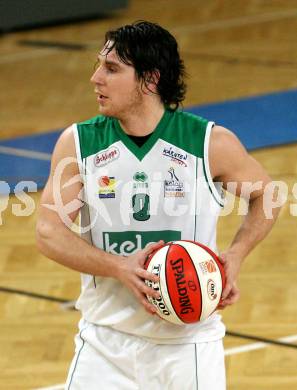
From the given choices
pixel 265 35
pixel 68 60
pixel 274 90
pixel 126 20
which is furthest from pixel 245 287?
pixel 126 20

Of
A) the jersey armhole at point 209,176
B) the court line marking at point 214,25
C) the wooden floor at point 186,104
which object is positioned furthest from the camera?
the court line marking at point 214,25

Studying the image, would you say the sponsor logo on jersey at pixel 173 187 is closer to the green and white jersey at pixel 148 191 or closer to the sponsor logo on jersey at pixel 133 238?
the green and white jersey at pixel 148 191

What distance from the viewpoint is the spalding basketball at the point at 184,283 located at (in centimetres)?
395

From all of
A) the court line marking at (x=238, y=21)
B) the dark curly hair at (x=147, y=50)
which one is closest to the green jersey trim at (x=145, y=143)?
the dark curly hair at (x=147, y=50)

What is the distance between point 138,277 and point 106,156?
0.51 metres

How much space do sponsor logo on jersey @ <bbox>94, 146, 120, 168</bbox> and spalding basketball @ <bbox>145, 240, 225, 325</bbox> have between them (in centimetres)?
41

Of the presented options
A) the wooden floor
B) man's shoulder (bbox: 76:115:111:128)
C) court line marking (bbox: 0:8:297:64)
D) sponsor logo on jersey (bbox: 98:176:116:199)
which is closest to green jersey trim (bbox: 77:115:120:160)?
man's shoulder (bbox: 76:115:111:128)

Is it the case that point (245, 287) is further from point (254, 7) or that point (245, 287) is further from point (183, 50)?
point (254, 7)

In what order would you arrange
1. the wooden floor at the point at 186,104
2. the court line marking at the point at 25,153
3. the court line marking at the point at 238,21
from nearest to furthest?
the wooden floor at the point at 186,104 < the court line marking at the point at 25,153 < the court line marking at the point at 238,21

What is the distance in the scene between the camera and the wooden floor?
6.04m

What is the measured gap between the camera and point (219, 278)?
13.2 ft

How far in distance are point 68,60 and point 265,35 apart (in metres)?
2.64

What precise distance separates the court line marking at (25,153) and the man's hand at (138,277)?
572 cm

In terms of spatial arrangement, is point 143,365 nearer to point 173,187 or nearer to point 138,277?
point 138,277
